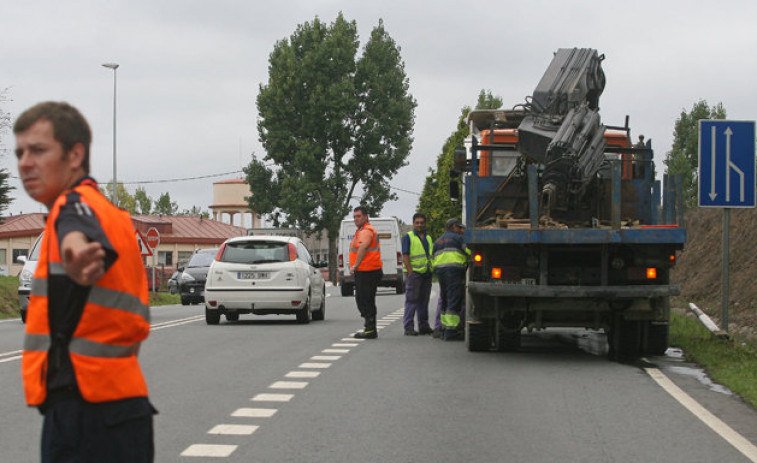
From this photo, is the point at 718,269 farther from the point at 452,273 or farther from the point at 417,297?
the point at 452,273

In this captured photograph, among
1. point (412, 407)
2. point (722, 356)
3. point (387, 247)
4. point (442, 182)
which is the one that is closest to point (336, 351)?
point (722, 356)

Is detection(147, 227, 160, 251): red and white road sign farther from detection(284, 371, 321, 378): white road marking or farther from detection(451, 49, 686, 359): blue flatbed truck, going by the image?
detection(284, 371, 321, 378): white road marking

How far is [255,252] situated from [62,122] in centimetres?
1796

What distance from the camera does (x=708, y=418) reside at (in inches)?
366

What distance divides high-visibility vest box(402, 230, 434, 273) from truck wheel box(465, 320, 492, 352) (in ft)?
12.4

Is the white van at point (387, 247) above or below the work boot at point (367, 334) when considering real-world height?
above

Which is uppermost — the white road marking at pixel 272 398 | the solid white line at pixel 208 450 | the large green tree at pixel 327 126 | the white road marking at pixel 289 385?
the large green tree at pixel 327 126

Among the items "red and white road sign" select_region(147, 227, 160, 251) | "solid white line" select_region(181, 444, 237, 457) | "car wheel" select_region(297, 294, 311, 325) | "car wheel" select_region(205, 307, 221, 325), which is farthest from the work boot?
"red and white road sign" select_region(147, 227, 160, 251)

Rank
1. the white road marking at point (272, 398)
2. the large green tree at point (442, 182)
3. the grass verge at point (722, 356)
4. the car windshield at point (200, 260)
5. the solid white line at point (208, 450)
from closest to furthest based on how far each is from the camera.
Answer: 1. the solid white line at point (208, 450)
2. the white road marking at point (272, 398)
3. the grass verge at point (722, 356)
4. the car windshield at point (200, 260)
5. the large green tree at point (442, 182)

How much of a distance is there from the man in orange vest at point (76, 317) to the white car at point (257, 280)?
57.2ft

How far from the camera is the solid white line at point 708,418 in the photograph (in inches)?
311

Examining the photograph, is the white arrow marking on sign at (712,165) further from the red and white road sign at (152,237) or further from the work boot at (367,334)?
the red and white road sign at (152,237)

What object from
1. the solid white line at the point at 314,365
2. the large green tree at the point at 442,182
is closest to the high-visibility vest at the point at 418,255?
the solid white line at the point at 314,365

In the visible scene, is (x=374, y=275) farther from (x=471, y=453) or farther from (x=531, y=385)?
(x=471, y=453)
